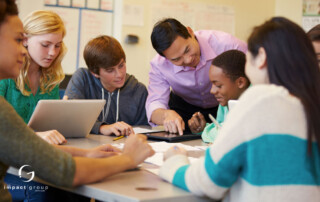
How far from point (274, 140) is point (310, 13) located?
3.74 metres

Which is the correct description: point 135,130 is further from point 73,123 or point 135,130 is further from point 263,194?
point 263,194

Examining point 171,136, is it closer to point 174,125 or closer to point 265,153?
point 174,125

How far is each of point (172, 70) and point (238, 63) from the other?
1.88ft

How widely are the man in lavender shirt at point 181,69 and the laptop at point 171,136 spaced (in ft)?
0.74

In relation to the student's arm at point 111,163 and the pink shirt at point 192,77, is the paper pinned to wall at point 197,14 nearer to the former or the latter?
the pink shirt at point 192,77

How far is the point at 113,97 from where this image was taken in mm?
2416

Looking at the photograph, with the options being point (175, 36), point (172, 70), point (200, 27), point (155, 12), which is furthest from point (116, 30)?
point (175, 36)

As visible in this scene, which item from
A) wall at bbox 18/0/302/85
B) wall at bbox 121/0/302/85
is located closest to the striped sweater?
wall at bbox 18/0/302/85

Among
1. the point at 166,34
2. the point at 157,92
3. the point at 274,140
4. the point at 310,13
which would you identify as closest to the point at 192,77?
the point at 157,92

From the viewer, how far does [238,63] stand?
2.02 meters

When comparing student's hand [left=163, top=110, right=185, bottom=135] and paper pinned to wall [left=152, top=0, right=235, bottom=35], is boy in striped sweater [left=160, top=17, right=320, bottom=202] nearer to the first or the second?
student's hand [left=163, top=110, right=185, bottom=135]

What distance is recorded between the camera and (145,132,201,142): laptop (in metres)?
1.79

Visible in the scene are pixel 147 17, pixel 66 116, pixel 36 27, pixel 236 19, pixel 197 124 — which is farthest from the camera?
pixel 236 19

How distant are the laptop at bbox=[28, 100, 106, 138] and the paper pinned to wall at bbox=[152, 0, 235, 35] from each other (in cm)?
237
